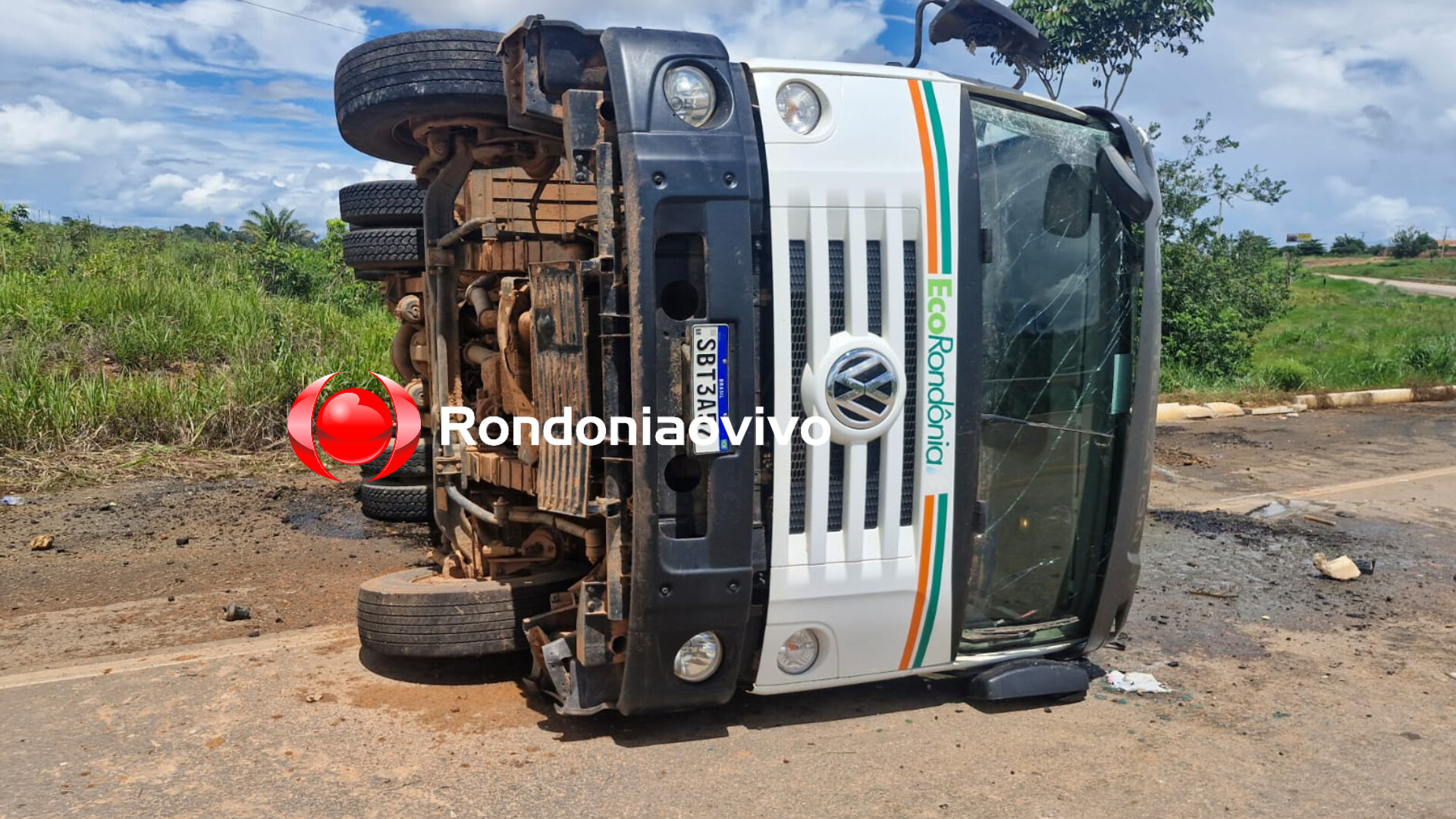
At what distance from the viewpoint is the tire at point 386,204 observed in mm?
5293

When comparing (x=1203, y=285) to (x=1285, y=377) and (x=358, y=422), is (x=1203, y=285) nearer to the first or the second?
(x=1285, y=377)

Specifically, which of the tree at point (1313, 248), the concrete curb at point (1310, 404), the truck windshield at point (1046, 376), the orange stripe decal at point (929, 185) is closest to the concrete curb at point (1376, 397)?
the concrete curb at point (1310, 404)

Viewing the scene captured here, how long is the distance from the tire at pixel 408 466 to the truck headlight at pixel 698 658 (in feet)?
11.0

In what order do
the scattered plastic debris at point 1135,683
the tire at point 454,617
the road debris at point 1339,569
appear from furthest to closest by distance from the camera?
the road debris at point 1339,569 < the scattered plastic debris at point 1135,683 < the tire at point 454,617

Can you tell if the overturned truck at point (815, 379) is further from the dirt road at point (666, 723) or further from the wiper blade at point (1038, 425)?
the dirt road at point (666, 723)

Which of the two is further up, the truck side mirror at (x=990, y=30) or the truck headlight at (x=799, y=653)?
the truck side mirror at (x=990, y=30)

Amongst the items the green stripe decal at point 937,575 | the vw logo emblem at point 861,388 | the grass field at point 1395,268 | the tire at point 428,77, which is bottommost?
the green stripe decal at point 937,575

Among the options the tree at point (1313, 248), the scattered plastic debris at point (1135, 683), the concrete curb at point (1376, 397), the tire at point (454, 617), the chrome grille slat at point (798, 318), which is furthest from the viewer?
the tree at point (1313, 248)

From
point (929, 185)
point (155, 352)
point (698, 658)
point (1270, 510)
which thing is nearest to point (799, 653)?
point (698, 658)


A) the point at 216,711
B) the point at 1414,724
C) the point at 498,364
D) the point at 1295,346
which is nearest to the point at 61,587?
the point at 216,711

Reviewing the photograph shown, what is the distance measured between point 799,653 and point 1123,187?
178 cm

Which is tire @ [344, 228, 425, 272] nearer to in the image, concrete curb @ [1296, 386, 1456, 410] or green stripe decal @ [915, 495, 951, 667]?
green stripe decal @ [915, 495, 951, 667]

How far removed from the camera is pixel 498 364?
13.2 ft

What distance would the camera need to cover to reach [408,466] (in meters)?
6.40
